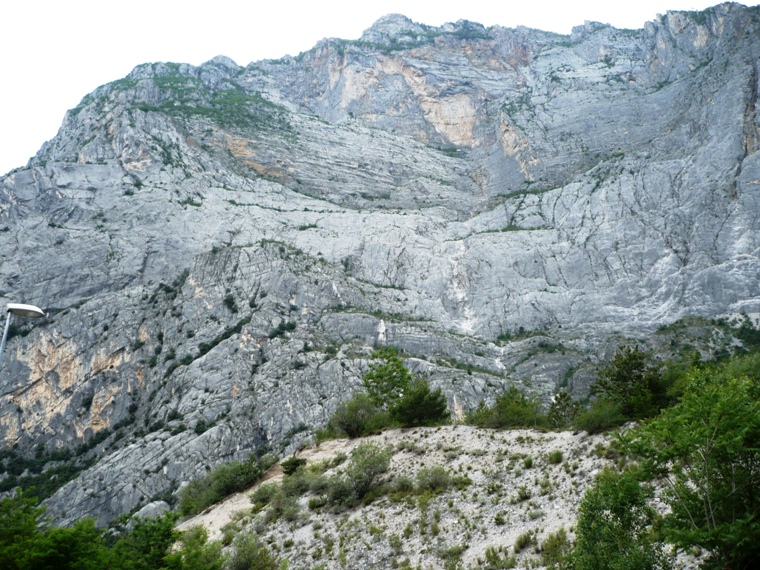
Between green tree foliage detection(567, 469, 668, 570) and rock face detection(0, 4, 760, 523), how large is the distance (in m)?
38.1

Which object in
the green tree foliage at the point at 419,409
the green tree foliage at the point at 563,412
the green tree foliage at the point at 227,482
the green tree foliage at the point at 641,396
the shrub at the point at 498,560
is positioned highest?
the green tree foliage at the point at 641,396

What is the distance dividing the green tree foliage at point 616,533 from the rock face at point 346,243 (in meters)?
38.1

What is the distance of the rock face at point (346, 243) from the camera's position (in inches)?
2140

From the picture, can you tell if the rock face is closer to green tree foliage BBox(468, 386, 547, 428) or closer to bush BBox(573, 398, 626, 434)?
green tree foliage BBox(468, 386, 547, 428)

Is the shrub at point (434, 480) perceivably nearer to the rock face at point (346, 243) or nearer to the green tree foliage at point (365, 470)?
the green tree foliage at point (365, 470)

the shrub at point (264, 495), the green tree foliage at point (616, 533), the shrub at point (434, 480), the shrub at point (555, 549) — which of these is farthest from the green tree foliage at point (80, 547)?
the green tree foliage at point (616, 533)

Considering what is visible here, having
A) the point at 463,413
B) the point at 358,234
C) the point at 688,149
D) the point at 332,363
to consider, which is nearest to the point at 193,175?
the point at 358,234

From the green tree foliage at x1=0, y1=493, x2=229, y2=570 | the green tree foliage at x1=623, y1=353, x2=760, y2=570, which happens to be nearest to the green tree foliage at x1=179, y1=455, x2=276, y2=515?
the green tree foliage at x1=0, y1=493, x2=229, y2=570

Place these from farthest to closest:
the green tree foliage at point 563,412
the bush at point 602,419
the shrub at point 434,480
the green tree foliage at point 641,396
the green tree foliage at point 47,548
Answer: the green tree foliage at point 563,412 → the shrub at point 434,480 → the green tree foliage at point 641,396 → the bush at point 602,419 → the green tree foliage at point 47,548

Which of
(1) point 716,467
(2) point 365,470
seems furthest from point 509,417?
(1) point 716,467

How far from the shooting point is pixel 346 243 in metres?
79.7

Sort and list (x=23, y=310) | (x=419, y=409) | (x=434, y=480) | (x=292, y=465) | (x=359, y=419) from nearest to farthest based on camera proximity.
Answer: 1. (x=23, y=310)
2. (x=434, y=480)
3. (x=292, y=465)
4. (x=419, y=409)
5. (x=359, y=419)

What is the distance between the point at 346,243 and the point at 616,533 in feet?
230

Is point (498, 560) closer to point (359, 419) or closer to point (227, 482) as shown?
point (359, 419)
